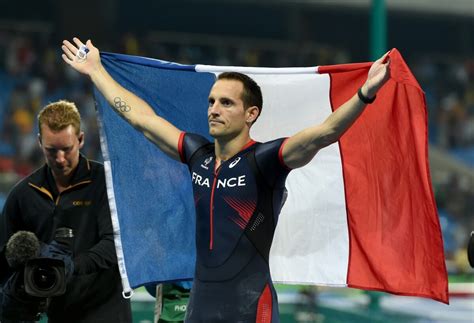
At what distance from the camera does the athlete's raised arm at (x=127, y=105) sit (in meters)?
4.56


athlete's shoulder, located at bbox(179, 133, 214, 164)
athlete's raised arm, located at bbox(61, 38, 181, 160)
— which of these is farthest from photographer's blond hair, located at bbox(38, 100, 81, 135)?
athlete's shoulder, located at bbox(179, 133, 214, 164)

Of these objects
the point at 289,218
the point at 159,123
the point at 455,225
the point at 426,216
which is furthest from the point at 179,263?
the point at 455,225

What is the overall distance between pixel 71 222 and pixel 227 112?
1.22 meters

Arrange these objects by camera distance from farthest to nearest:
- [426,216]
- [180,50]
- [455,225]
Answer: [180,50], [455,225], [426,216]

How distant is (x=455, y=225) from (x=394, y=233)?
15630 millimetres

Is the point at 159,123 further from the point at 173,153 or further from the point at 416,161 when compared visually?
the point at 416,161

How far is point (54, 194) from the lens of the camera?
5.00m

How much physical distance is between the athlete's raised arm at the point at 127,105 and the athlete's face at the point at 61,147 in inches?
11.5

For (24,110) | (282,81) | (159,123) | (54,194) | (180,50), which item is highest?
(180,50)

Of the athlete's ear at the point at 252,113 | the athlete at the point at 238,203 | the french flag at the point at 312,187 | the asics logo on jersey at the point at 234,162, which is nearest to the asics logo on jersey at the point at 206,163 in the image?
the athlete at the point at 238,203

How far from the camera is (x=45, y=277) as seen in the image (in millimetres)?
4578

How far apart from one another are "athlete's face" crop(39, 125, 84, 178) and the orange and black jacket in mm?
104

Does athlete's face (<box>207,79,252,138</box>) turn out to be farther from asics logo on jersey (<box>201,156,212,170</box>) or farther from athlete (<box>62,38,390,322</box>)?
asics logo on jersey (<box>201,156,212,170</box>)

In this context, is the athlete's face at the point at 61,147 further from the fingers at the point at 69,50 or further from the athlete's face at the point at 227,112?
the athlete's face at the point at 227,112
